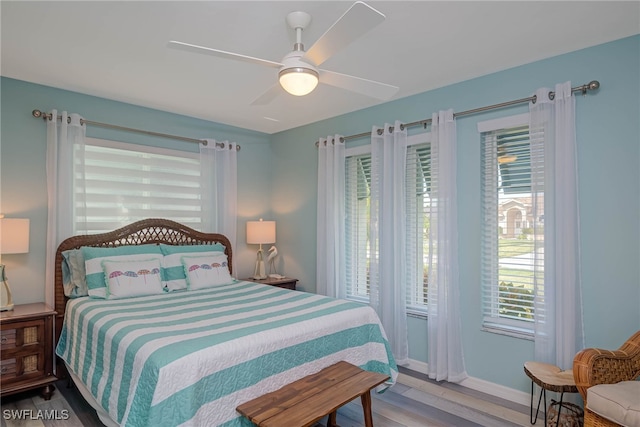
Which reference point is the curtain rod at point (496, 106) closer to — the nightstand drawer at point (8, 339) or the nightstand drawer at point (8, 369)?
the nightstand drawer at point (8, 339)

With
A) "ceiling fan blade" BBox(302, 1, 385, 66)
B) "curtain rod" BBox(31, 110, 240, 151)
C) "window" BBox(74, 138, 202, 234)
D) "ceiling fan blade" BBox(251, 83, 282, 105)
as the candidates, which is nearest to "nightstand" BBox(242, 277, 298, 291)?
"window" BBox(74, 138, 202, 234)

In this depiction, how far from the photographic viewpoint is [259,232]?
15.0 ft

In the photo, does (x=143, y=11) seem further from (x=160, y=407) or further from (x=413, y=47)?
(x=160, y=407)

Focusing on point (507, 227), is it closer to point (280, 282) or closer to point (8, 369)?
point (280, 282)

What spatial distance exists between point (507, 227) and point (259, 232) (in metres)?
2.78

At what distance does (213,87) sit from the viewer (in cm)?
341

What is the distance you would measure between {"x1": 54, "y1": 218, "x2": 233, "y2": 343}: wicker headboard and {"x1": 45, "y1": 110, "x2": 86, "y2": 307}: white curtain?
0.08 metres

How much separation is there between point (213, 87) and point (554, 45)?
9.10 feet

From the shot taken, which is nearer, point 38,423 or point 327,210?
point 38,423

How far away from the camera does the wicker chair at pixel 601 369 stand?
2.04 m

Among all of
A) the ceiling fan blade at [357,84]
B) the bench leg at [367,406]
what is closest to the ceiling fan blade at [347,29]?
the ceiling fan blade at [357,84]

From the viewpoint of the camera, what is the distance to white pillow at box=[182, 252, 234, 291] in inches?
141

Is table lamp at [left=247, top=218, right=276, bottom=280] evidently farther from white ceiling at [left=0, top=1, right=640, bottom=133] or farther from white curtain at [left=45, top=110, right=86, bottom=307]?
white curtain at [left=45, top=110, right=86, bottom=307]

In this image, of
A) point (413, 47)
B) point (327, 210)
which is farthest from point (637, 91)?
point (327, 210)
